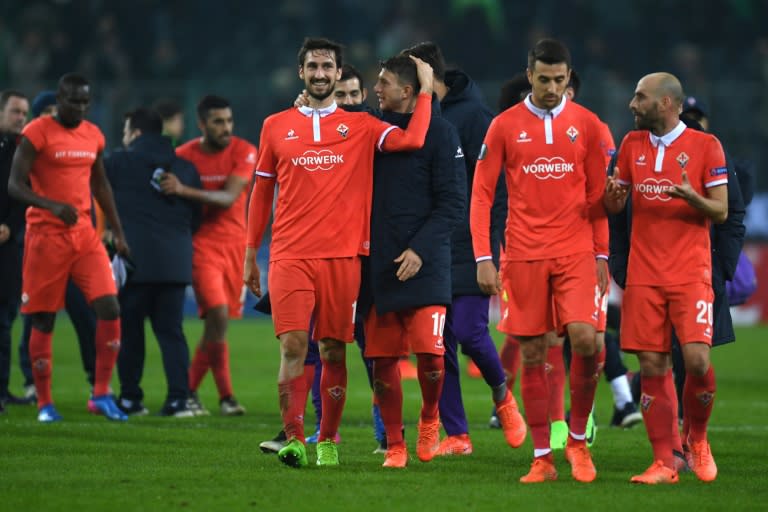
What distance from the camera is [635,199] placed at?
7738 millimetres

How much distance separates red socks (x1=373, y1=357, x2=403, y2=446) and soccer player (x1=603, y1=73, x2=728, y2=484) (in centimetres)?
132

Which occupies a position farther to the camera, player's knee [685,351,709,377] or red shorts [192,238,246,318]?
red shorts [192,238,246,318]

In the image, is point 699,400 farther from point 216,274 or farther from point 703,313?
point 216,274

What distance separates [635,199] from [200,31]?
20.3 metres

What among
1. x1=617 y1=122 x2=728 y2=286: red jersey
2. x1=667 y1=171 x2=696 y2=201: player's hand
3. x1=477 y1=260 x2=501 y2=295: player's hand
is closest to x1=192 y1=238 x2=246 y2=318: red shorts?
x1=477 y1=260 x2=501 y2=295: player's hand

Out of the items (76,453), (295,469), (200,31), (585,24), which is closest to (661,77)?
(295,469)

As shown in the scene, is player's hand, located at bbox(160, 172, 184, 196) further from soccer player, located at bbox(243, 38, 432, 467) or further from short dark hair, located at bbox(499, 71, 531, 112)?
soccer player, located at bbox(243, 38, 432, 467)

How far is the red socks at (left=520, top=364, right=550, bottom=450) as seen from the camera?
25.1 ft

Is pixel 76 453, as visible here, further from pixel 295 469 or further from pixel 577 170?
pixel 577 170

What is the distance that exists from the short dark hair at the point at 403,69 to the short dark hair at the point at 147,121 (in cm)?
439

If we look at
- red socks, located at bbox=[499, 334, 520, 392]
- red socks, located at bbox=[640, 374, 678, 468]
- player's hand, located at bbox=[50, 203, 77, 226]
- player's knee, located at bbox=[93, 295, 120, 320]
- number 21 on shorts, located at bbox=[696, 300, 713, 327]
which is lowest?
red socks, located at bbox=[499, 334, 520, 392]

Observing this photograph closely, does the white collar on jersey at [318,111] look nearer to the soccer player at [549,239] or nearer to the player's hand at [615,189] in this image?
the soccer player at [549,239]

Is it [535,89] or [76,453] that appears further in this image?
[76,453]

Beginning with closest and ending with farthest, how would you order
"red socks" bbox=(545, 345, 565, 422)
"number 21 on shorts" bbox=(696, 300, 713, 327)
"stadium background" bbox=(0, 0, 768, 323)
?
"number 21 on shorts" bbox=(696, 300, 713, 327)
"red socks" bbox=(545, 345, 565, 422)
"stadium background" bbox=(0, 0, 768, 323)
